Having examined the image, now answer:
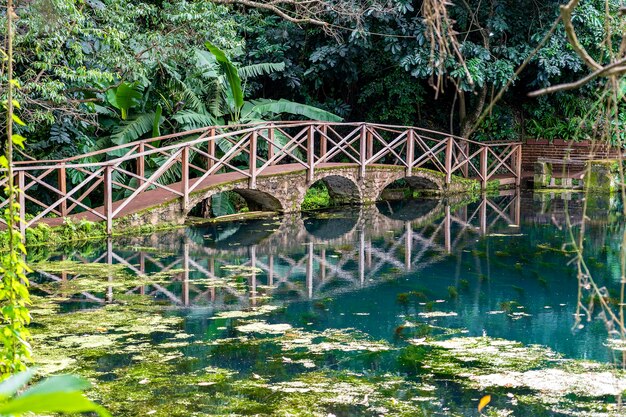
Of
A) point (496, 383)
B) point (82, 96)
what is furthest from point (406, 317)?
point (82, 96)

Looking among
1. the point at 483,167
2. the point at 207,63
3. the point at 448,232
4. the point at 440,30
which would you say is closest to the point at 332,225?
the point at 448,232

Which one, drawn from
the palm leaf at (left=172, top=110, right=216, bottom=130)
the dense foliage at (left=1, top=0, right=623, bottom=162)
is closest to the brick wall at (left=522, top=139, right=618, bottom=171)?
the dense foliage at (left=1, top=0, right=623, bottom=162)

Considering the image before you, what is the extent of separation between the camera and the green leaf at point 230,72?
13117 millimetres

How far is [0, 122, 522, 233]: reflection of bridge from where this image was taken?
447 inches

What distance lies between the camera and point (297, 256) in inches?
407

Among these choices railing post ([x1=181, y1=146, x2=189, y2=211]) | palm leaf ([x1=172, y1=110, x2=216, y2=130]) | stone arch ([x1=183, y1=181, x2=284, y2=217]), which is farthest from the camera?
palm leaf ([x1=172, y1=110, x2=216, y2=130])

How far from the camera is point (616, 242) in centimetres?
1151

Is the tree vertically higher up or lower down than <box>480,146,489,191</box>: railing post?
higher up

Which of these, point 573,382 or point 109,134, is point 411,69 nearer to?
point 109,134

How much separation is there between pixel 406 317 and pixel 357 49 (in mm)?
10322

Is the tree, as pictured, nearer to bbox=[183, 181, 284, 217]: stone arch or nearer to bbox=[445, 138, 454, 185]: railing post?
bbox=[445, 138, 454, 185]: railing post

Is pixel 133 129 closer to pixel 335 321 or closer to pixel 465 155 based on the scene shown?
pixel 465 155

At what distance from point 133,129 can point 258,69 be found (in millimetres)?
2965

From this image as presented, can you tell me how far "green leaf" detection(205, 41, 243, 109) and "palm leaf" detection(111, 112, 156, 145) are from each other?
132cm
